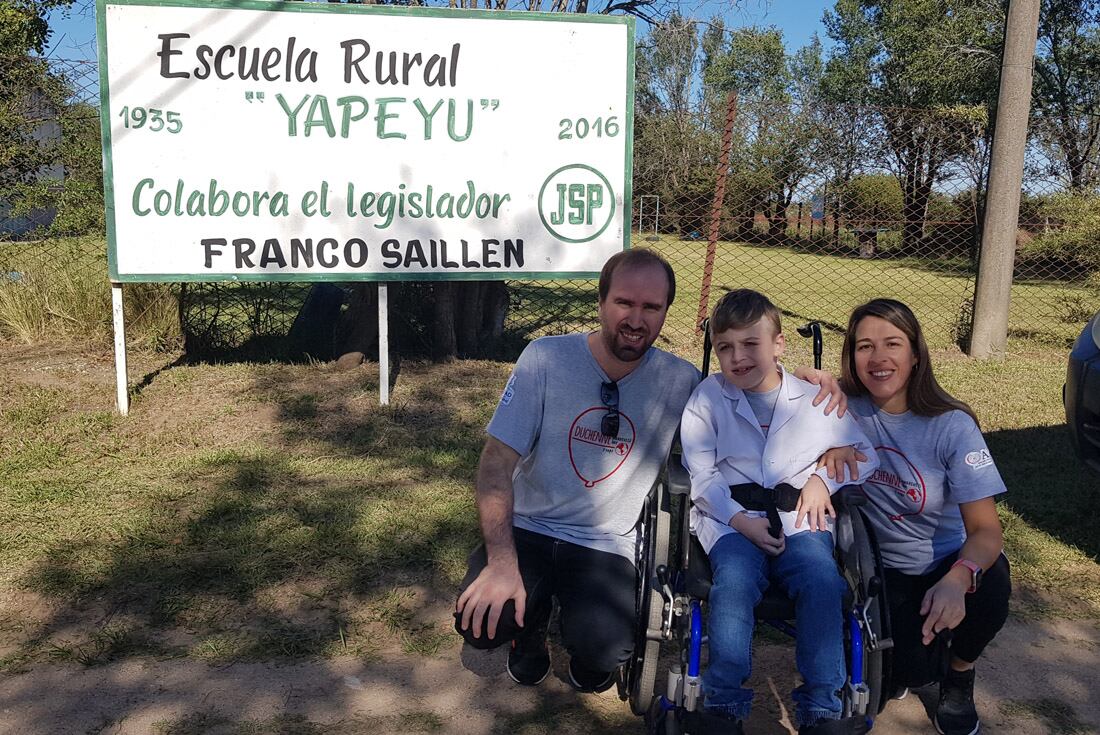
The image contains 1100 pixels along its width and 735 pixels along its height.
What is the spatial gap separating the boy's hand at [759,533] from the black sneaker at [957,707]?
2.53 feet

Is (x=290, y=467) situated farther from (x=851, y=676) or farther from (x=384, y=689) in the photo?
(x=851, y=676)

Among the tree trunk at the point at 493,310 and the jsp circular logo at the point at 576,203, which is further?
the tree trunk at the point at 493,310

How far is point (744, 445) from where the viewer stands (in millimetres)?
2682

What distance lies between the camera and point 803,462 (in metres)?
2.66

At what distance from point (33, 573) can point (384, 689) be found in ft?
5.47

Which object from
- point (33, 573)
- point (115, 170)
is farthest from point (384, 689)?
point (115, 170)

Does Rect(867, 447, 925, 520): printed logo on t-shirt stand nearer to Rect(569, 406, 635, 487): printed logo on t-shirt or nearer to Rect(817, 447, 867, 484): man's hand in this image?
Rect(817, 447, 867, 484): man's hand

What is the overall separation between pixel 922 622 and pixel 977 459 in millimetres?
473

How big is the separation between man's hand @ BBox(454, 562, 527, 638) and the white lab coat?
0.54 metres

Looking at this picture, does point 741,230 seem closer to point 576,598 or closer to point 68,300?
point 68,300

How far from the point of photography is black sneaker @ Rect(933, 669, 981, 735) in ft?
9.29

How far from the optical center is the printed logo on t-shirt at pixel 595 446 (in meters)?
2.85

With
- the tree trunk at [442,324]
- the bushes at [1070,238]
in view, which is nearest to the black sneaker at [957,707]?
the tree trunk at [442,324]

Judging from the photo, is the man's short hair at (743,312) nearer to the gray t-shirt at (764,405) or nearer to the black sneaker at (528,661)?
the gray t-shirt at (764,405)
